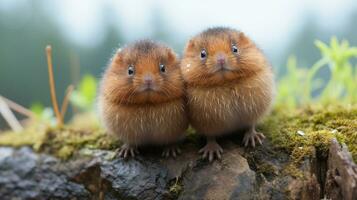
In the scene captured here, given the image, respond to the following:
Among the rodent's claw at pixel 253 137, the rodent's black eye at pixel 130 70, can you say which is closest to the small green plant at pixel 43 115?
the rodent's black eye at pixel 130 70

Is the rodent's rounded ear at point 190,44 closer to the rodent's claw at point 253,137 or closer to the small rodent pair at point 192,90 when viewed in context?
the small rodent pair at point 192,90

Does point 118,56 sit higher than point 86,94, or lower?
higher

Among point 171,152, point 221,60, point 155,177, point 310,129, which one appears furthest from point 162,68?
point 310,129

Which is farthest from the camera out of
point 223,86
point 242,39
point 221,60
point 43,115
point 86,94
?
point 86,94

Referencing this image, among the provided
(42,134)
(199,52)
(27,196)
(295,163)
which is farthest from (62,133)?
(295,163)

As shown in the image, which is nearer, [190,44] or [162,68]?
[162,68]

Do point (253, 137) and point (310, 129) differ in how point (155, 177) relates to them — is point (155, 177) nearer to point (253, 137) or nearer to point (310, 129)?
point (253, 137)

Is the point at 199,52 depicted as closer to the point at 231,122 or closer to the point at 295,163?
the point at 231,122

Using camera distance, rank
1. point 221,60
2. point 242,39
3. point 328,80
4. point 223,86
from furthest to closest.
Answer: point 328,80
point 242,39
point 223,86
point 221,60
